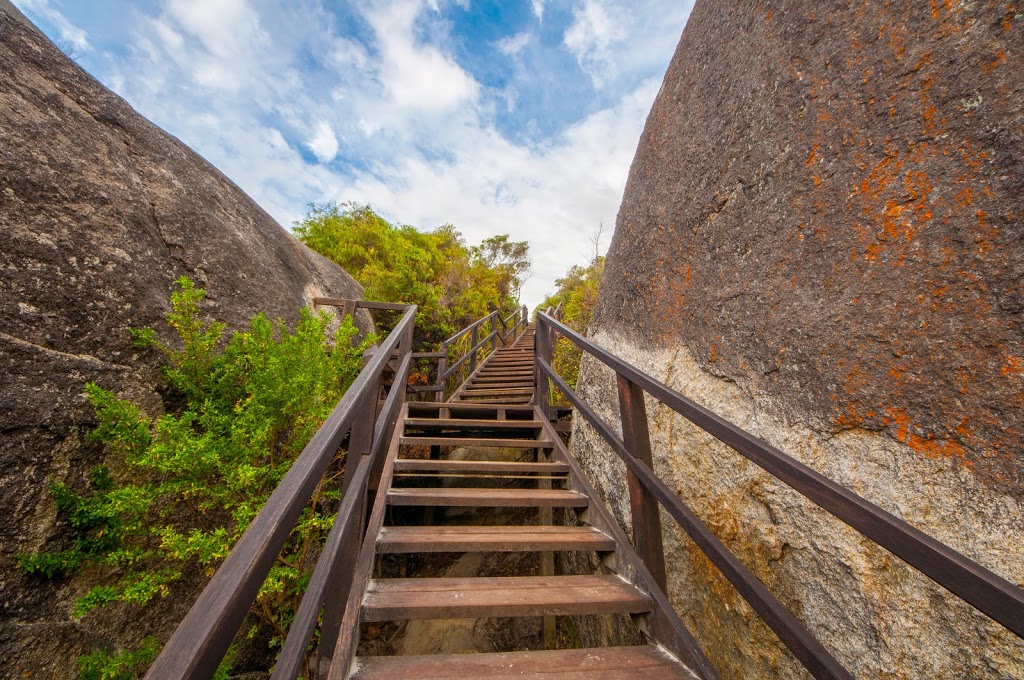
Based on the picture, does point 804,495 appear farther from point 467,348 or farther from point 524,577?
point 467,348

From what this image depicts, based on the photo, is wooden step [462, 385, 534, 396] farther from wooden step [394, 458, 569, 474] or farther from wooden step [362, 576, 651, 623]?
wooden step [362, 576, 651, 623]

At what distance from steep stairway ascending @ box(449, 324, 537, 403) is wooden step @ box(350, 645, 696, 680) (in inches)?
122

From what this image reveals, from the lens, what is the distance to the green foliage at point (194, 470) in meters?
2.00

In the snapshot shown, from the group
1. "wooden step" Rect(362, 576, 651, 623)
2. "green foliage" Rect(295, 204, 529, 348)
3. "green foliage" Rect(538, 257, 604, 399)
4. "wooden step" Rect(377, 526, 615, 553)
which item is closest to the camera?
"wooden step" Rect(362, 576, 651, 623)

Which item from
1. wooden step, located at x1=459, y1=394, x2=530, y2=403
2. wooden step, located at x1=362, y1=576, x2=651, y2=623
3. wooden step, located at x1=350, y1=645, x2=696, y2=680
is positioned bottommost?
wooden step, located at x1=350, y1=645, x2=696, y2=680

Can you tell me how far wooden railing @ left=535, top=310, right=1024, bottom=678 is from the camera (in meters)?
0.57

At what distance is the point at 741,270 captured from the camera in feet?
5.74

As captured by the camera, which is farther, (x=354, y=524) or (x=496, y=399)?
(x=496, y=399)

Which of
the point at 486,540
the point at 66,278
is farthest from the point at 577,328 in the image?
the point at 66,278

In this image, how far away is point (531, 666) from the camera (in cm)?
128

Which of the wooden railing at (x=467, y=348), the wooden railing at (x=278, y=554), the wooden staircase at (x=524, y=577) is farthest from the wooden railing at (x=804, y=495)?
the wooden railing at (x=467, y=348)

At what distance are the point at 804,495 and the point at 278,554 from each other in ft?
3.60

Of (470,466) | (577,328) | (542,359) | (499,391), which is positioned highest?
(577,328)

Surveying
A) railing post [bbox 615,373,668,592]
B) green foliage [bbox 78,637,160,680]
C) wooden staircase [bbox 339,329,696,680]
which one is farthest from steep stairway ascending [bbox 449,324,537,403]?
green foliage [bbox 78,637,160,680]
